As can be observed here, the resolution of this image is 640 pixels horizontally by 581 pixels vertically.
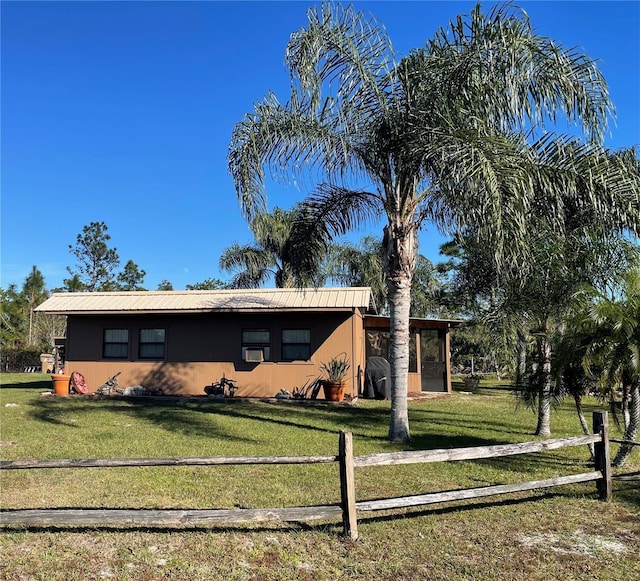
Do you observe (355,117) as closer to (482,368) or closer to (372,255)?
(372,255)

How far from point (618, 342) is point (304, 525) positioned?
4.21 m

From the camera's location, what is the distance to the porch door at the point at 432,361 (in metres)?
19.5

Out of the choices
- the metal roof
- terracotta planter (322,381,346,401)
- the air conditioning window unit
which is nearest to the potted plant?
terracotta planter (322,381,346,401)

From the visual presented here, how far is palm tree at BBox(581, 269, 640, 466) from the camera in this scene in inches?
247

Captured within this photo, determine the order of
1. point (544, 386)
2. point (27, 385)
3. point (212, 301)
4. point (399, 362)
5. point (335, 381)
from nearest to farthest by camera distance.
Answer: point (544, 386)
point (399, 362)
point (335, 381)
point (212, 301)
point (27, 385)

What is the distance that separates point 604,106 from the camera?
8.34 m

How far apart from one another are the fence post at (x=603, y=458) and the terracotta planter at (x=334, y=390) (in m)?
9.52

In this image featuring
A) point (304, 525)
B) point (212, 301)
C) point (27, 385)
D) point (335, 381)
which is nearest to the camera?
point (304, 525)

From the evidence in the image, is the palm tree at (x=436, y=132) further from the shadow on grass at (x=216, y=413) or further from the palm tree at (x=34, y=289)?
the palm tree at (x=34, y=289)

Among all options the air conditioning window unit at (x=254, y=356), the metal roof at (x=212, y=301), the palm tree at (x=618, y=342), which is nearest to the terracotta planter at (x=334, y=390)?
the metal roof at (x=212, y=301)

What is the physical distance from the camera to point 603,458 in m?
6.00

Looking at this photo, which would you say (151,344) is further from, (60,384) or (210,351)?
(60,384)

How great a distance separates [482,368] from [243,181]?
99.4 ft

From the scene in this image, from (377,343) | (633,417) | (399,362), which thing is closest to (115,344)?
(377,343)
